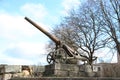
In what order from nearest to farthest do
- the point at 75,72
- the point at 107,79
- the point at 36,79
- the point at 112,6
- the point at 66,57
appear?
the point at 107,79
the point at 36,79
the point at 75,72
the point at 66,57
the point at 112,6

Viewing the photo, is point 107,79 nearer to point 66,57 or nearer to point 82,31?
point 66,57

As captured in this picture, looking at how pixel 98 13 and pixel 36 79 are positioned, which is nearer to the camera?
pixel 36 79

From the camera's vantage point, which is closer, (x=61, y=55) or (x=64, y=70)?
(x=64, y=70)

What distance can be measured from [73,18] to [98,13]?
3.57 m

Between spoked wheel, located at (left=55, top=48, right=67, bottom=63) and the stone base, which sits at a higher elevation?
spoked wheel, located at (left=55, top=48, right=67, bottom=63)

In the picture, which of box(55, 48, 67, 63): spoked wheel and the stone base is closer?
the stone base

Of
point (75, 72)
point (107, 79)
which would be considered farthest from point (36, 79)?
point (75, 72)

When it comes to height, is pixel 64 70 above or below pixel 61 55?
below

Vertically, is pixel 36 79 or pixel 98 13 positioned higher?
pixel 98 13

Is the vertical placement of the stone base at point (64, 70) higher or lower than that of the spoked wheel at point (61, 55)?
lower

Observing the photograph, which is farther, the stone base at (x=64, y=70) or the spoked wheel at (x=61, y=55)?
the spoked wheel at (x=61, y=55)

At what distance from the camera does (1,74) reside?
1864 cm

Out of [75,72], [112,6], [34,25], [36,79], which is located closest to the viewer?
[36,79]

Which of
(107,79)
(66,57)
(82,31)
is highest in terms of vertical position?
(82,31)
